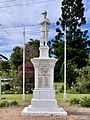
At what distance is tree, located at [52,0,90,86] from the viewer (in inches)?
1558

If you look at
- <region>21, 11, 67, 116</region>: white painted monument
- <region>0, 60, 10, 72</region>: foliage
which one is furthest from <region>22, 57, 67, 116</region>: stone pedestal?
<region>0, 60, 10, 72</region>: foliage

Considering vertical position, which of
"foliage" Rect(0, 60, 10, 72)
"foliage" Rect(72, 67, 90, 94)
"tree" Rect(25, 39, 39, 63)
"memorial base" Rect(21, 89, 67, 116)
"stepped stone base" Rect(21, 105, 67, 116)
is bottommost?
"stepped stone base" Rect(21, 105, 67, 116)

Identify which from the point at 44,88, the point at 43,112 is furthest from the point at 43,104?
the point at 44,88

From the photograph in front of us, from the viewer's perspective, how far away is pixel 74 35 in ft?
132

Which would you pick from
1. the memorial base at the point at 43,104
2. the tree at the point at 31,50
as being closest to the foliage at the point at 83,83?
the tree at the point at 31,50

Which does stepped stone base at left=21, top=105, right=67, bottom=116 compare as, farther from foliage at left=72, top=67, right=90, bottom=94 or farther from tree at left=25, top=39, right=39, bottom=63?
tree at left=25, top=39, right=39, bottom=63

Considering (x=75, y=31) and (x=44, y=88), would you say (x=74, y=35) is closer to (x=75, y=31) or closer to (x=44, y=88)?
(x=75, y=31)

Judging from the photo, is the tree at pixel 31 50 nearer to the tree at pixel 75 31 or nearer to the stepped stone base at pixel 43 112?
the tree at pixel 75 31

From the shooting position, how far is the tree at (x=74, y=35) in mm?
39562

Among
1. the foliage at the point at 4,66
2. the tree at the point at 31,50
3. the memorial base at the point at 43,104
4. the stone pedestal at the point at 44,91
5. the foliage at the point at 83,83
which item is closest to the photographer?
the memorial base at the point at 43,104

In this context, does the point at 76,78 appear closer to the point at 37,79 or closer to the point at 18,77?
the point at 18,77

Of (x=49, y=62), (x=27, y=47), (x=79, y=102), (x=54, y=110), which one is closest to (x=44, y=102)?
(x=54, y=110)

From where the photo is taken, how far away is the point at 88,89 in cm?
3034

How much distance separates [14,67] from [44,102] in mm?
32668
